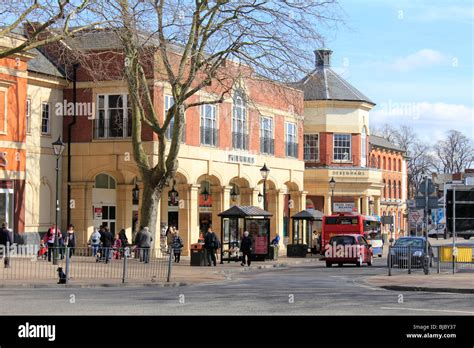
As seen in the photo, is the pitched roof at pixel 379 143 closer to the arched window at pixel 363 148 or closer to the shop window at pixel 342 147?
the arched window at pixel 363 148

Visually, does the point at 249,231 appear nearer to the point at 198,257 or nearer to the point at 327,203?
the point at 198,257

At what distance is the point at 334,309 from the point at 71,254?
12.9 meters

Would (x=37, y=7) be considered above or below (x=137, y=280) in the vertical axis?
above

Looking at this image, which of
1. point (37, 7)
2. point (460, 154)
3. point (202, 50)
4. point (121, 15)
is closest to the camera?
point (37, 7)

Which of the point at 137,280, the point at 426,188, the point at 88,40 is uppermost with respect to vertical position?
the point at 88,40

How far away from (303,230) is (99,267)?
29443 millimetres

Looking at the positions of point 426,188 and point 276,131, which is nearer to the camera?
point 426,188

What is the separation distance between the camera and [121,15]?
31.3m

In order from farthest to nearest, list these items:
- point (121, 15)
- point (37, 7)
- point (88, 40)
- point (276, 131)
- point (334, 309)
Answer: point (276, 131), point (88, 40), point (121, 15), point (37, 7), point (334, 309)

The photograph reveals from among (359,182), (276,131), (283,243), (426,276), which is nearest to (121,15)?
(426,276)

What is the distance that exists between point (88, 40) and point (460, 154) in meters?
95.3

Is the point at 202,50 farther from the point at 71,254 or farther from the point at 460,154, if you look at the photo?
the point at 460,154

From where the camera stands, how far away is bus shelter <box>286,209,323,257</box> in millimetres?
53719

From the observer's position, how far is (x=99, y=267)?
30094 mm
